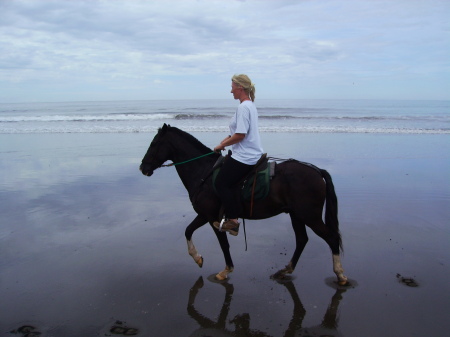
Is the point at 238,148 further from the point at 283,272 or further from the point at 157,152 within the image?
the point at 283,272

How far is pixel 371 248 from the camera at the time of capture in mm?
5863

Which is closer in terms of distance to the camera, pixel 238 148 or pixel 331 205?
pixel 238 148

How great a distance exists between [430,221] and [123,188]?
23.6 feet

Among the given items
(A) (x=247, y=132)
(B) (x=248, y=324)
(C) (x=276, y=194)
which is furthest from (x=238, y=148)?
(B) (x=248, y=324)

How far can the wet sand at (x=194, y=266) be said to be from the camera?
3998 mm

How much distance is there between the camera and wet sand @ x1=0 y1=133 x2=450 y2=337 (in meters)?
4.00

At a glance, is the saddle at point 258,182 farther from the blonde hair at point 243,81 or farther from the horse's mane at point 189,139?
the blonde hair at point 243,81

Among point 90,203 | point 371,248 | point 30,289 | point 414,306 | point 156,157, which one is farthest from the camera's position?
point 90,203

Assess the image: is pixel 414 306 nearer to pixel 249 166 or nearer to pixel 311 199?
pixel 311 199

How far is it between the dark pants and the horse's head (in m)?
0.96

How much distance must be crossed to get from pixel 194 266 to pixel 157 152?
178cm

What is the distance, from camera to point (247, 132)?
4594mm

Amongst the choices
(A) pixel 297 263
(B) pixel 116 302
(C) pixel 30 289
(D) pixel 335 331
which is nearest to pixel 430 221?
(A) pixel 297 263

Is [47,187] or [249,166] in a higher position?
[249,166]
